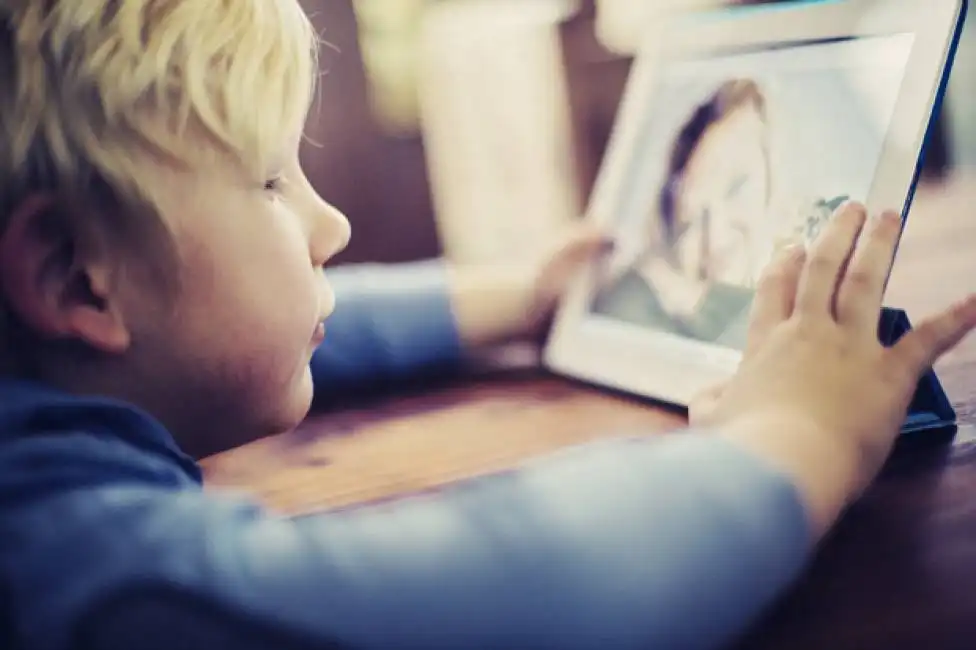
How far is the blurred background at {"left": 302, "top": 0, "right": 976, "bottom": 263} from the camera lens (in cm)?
61

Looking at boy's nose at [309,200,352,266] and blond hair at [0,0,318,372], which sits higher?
blond hair at [0,0,318,372]

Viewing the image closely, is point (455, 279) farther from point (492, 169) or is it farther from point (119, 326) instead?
point (119, 326)

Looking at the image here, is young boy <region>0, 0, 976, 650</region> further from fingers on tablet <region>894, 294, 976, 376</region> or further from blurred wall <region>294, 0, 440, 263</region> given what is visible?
blurred wall <region>294, 0, 440, 263</region>

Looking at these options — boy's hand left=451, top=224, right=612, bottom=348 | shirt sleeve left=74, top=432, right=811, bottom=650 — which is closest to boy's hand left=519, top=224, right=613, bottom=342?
boy's hand left=451, top=224, right=612, bottom=348

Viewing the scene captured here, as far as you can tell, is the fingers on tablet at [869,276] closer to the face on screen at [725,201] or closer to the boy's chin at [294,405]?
the face on screen at [725,201]

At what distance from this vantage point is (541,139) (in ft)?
2.15

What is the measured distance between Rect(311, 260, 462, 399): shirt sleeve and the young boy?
0.13m

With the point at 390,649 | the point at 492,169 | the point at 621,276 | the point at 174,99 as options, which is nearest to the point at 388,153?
the point at 492,169

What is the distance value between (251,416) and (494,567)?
5.7 inches

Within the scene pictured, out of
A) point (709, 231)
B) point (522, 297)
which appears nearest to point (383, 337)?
point (522, 297)

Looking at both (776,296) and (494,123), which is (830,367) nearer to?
(776,296)

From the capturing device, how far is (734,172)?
16.7 inches

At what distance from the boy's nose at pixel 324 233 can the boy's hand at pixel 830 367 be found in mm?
150

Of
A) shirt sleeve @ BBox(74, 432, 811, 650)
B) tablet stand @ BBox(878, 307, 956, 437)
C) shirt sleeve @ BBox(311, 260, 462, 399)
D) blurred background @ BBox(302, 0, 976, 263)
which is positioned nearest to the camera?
shirt sleeve @ BBox(74, 432, 811, 650)
